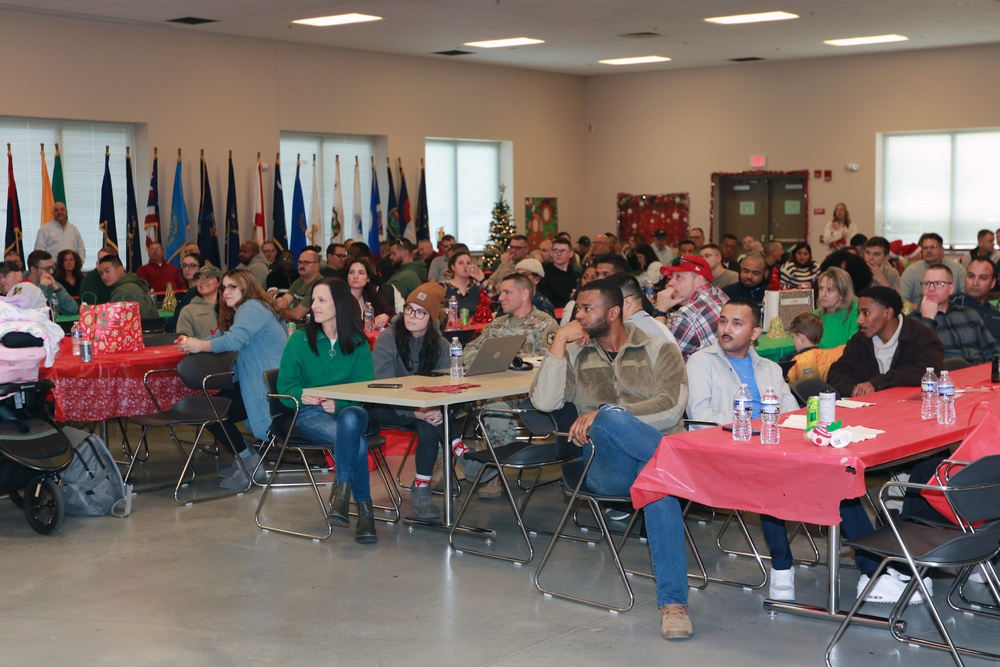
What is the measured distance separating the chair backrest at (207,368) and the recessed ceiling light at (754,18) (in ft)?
28.2

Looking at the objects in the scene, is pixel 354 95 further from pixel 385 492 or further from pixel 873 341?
pixel 873 341

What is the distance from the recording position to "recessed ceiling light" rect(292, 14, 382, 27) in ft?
42.2

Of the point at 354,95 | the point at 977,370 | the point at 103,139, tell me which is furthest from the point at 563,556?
the point at 354,95

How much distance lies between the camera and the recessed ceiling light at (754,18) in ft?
43.4

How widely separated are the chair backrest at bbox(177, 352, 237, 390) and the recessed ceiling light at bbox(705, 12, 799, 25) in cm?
859

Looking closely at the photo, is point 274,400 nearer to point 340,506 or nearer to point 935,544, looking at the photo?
point 340,506

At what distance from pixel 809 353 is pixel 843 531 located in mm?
1962

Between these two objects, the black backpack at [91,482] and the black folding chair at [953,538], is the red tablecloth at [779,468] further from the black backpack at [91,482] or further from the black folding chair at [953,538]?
the black backpack at [91,482]

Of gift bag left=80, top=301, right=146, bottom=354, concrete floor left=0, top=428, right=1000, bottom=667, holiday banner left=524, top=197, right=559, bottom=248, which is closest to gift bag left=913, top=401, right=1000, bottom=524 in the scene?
concrete floor left=0, top=428, right=1000, bottom=667

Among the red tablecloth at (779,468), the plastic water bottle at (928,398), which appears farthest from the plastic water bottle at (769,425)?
the plastic water bottle at (928,398)

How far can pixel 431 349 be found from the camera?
6375 millimetres

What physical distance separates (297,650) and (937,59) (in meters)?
14.6

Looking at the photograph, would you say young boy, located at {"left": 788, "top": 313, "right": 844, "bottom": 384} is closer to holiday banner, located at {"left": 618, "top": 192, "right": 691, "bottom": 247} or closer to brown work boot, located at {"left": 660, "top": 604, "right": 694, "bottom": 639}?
brown work boot, located at {"left": 660, "top": 604, "right": 694, "bottom": 639}

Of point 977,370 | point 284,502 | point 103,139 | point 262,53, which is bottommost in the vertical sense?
point 284,502
